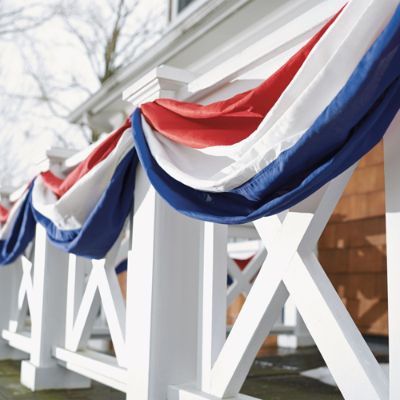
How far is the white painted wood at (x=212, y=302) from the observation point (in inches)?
76.6

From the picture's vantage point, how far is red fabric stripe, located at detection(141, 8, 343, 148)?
1402mm

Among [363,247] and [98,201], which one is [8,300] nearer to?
[98,201]

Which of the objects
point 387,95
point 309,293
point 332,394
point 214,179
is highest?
point 387,95

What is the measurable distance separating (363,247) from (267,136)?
3.94 meters

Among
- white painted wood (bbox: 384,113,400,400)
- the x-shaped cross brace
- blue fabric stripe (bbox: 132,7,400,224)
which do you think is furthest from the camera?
the x-shaped cross brace

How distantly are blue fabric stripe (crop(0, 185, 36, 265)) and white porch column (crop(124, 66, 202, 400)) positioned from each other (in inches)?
56.2

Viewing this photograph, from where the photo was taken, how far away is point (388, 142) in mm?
1297

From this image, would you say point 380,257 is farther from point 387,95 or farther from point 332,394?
point 387,95

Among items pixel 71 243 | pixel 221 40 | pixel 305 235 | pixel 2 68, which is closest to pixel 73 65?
pixel 2 68

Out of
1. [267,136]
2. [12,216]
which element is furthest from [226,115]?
[12,216]

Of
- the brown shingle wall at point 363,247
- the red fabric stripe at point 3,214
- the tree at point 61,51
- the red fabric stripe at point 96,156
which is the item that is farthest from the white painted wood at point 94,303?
the tree at point 61,51

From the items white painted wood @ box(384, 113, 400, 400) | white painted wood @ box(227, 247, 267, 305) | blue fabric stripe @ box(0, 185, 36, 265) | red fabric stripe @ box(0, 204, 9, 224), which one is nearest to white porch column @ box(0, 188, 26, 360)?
red fabric stripe @ box(0, 204, 9, 224)

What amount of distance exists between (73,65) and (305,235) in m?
15.2

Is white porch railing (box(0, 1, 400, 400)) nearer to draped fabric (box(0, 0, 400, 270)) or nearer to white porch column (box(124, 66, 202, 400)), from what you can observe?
white porch column (box(124, 66, 202, 400))
